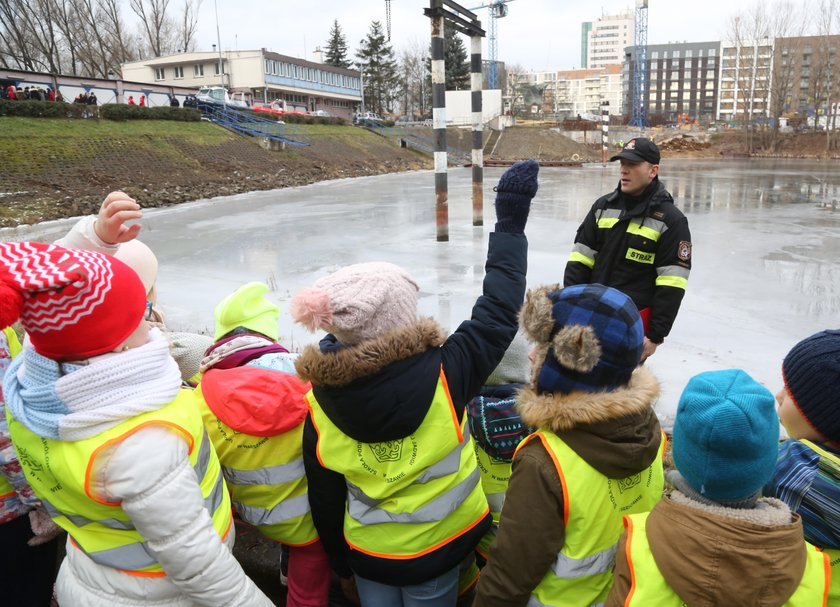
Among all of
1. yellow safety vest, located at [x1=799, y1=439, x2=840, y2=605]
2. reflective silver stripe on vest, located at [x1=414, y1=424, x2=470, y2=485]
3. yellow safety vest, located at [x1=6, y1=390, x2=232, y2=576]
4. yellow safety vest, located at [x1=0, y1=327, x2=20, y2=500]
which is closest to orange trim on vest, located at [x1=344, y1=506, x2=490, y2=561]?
reflective silver stripe on vest, located at [x1=414, y1=424, x2=470, y2=485]

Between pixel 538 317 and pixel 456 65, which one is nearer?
pixel 538 317

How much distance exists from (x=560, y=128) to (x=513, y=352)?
52045 mm

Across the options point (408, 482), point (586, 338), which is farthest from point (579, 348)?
point (408, 482)

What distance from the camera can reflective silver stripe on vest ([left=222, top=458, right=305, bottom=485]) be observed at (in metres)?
1.95

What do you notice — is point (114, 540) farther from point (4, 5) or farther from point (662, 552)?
point (4, 5)

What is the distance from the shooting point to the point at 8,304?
1201 mm

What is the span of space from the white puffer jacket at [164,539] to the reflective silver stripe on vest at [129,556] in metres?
0.04

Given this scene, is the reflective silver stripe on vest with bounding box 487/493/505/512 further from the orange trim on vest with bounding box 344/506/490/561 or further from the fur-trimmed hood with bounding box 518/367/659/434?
the fur-trimmed hood with bounding box 518/367/659/434

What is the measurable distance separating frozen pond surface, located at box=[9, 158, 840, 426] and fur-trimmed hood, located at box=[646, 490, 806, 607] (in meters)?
2.39

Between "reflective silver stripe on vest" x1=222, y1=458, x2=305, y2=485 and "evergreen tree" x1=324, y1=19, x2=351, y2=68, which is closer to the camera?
"reflective silver stripe on vest" x1=222, y1=458, x2=305, y2=485

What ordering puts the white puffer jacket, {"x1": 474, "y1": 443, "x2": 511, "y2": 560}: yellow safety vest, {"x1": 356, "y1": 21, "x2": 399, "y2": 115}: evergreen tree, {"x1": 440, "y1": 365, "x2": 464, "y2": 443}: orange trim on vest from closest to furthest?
the white puffer jacket → {"x1": 440, "y1": 365, "x2": 464, "y2": 443}: orange trim on vest → {"x1": 474, "y1": 443, "x2": 511, "y2": 560}: yellow safety vest → {"x1": 356, "y1": 21, "x2": 399, "y2": 115}: evergreen tree

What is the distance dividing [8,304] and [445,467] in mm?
1127

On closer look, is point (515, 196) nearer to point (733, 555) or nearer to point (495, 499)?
point (495, 499)

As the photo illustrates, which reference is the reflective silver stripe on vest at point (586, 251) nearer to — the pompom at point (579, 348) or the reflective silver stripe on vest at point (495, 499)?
the reflective silver stripe on vest at point (495, 499)
